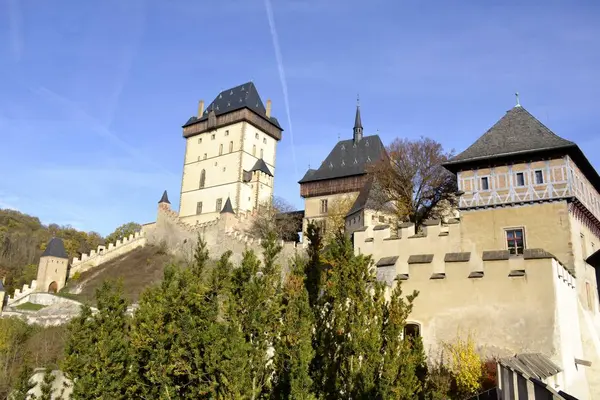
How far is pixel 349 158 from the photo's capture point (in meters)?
47.5

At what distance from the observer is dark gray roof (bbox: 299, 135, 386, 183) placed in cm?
4606

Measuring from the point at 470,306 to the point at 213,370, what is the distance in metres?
9.78

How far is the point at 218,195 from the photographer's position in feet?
181

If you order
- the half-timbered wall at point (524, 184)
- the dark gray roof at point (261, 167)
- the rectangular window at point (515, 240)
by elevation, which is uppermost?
the dark gray roof at point (261, 167)

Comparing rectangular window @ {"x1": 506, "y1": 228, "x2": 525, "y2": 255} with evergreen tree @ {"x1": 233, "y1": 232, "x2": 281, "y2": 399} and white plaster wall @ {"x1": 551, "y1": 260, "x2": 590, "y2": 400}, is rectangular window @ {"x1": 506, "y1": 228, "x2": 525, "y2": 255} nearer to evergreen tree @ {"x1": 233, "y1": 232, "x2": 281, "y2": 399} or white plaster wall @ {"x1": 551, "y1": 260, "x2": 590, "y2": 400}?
white plaster wall @ {"x1": 551, "y1": 260, "x2": 590, "y2": 400}

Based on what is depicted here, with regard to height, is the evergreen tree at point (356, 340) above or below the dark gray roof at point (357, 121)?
below

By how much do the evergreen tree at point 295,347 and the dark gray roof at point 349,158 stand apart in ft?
117

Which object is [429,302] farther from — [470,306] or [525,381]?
[525,381]

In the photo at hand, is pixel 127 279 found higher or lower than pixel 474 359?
higher

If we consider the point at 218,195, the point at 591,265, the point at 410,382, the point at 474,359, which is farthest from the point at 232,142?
the point at 410,382

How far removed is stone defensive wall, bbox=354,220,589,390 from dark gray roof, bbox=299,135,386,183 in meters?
28.1

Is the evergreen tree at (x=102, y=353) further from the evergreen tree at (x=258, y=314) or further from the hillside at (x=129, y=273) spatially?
the hillside at (x=129, y=273)

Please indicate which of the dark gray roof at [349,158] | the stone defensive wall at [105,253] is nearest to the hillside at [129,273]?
the stone defensive wall at [105,253]

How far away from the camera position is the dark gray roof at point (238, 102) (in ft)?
193
